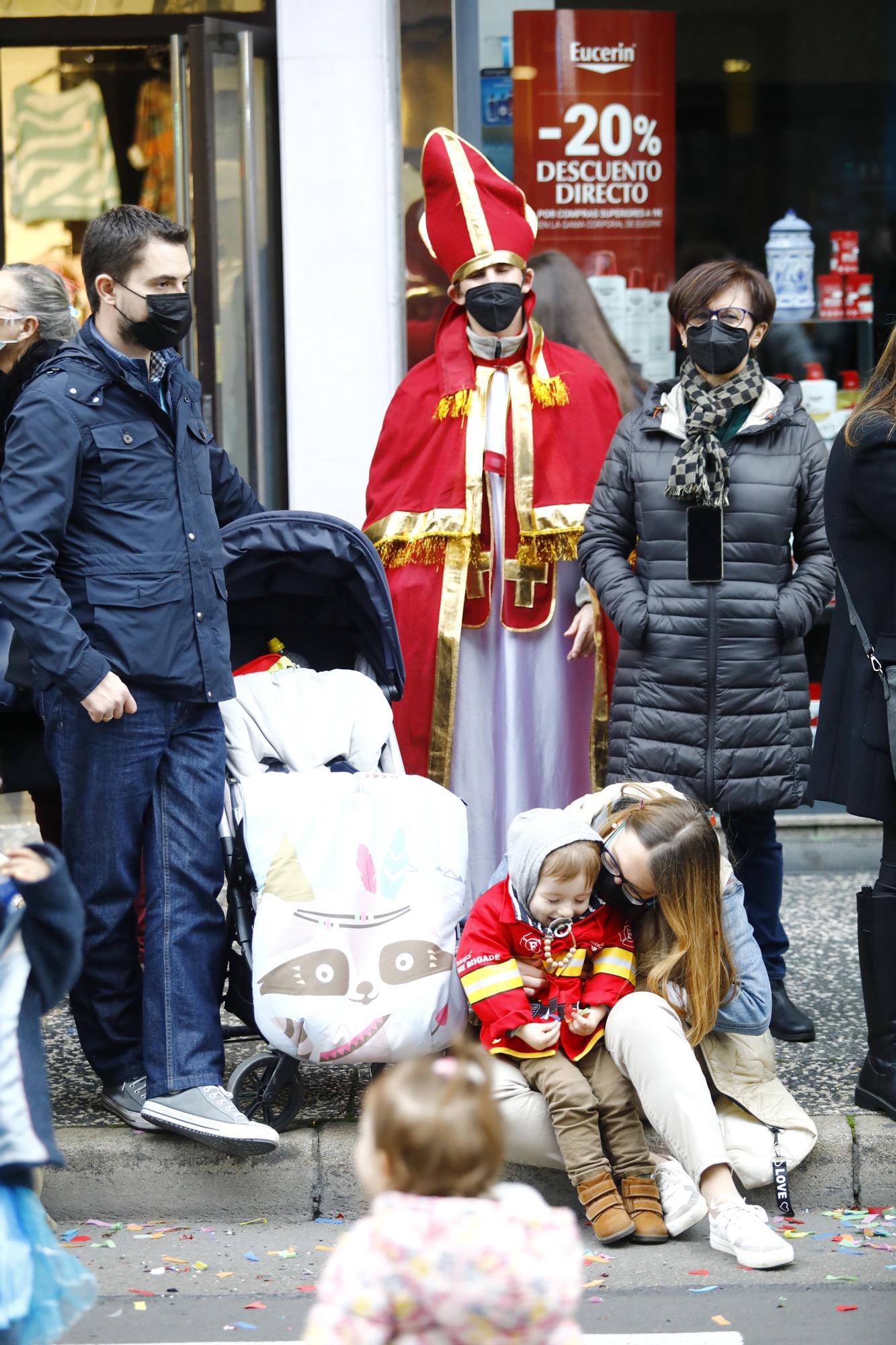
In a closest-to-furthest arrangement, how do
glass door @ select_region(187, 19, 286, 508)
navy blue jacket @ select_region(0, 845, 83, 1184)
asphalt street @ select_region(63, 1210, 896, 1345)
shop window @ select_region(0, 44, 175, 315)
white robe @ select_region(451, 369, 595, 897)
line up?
1. navy blue jacket @ select_region(0, 845, 83, 1184)
2. asphalt street @ select_region(63, 1210, 896, 1345)
3. white robe @ select_region(451, 369, 595, 897)
4. glass door @ select_region(187, 19, 286, 508)
5. shop window @ select_region(0, 44, 175, 315)

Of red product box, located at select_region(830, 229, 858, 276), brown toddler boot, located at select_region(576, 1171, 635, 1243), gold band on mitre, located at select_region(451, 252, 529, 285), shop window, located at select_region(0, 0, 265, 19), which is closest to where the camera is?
brown toddler boot, located at select_region(576, 1171, 635, 1243)

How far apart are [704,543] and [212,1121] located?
6.24 ft

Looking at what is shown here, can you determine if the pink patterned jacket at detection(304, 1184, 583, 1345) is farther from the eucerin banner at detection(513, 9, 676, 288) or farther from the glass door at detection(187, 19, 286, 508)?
the eucerin banner at detection(513, 9, 676, 288)

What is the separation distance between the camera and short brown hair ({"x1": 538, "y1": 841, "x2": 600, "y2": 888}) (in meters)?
3.88

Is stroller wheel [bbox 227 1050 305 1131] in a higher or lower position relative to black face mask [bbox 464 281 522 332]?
lower

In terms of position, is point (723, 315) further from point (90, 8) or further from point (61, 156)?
point (61, 156)

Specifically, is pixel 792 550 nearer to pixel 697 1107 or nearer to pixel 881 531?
pixel 881 531

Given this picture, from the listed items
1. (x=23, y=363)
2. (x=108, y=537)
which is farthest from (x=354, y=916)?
(x=23, y=363)

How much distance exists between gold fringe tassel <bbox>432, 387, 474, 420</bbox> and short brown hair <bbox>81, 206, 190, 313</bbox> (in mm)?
1315

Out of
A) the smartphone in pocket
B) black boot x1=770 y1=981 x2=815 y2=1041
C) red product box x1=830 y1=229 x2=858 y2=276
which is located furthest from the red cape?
red product box x1=830 y1=229 x2=858 y2=276

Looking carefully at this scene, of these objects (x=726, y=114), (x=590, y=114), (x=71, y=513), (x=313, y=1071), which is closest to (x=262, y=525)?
(x=71, y=513)

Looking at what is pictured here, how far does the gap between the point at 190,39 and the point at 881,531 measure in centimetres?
352

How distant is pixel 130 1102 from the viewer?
163 inches

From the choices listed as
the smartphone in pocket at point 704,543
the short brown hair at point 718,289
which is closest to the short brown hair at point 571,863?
the smartphone in pocket at point 704,543
